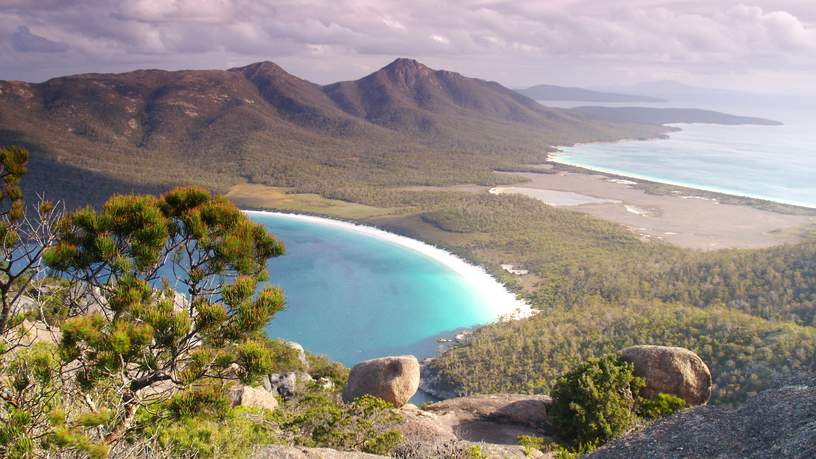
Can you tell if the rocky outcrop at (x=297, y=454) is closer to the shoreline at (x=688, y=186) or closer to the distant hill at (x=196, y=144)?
the distant hill at (x=196, y=144)

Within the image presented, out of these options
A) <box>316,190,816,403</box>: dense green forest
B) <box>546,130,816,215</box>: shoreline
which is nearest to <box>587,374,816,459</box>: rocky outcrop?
<box>316,190,816,403</box>: dense green forest

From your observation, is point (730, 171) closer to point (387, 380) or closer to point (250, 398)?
point (387, 380)

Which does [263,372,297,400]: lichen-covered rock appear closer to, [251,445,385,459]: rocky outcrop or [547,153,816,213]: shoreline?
[251,445,385,459]: rocky outcrop

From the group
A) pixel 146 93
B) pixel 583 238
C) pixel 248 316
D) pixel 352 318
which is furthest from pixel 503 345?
pixel 146 93

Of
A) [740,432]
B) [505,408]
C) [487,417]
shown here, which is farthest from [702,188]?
[740,432]

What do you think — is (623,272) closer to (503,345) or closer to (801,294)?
(801,294)

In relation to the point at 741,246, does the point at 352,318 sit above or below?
below

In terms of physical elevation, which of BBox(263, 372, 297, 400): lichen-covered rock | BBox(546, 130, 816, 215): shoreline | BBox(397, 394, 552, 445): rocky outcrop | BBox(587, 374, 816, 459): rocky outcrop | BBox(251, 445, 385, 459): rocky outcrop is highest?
BBox(546, 130, 816, 215): shoreline
